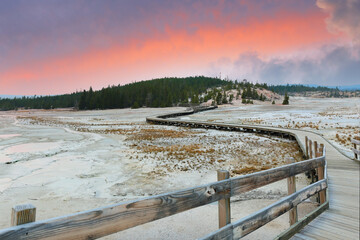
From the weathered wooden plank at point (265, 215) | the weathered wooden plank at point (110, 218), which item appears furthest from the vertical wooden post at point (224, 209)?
the weathered wooden plank at point (110, 218)

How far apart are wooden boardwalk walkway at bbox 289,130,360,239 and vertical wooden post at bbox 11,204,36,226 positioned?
4.27 metres

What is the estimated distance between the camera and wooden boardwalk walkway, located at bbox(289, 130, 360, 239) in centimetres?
439

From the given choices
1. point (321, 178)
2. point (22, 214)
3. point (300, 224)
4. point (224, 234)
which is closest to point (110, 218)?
point (22, 214)

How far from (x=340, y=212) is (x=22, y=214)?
6.16 m

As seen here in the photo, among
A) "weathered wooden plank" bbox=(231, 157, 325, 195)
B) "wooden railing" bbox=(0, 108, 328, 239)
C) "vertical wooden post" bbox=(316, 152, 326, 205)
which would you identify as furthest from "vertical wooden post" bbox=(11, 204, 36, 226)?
"vertical wooden post" bbox=(316, 152, 326, 205)

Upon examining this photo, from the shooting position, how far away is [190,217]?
6.69m

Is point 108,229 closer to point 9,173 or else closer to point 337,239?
point 337,239

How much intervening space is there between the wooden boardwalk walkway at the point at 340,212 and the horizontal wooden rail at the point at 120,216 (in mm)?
2514

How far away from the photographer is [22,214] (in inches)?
66.3

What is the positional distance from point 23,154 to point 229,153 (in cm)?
1300

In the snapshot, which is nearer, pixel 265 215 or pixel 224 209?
pixel 224 209

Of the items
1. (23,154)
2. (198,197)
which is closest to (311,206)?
(198,197)

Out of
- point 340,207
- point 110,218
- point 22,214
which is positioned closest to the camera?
point 22,214

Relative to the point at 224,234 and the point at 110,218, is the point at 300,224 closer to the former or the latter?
the point at 224,234
